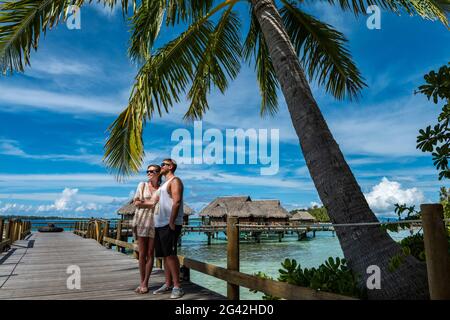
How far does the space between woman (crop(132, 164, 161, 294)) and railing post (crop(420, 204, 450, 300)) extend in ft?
10.7

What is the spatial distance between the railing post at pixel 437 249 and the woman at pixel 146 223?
3274mm

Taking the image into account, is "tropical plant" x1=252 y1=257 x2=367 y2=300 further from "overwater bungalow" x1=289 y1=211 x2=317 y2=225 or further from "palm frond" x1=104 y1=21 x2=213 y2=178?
"overwater bungalow" x1=289 y1=211 x2=317 y2=225

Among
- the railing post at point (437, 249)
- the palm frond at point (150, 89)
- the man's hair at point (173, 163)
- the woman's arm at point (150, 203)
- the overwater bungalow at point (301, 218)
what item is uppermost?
the palm frond at point (150, 89)

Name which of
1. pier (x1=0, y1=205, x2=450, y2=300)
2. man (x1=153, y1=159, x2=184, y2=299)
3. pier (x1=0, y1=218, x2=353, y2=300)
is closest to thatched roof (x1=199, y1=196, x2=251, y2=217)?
pier (x1=0, y1=205, x2=450, y2=300)

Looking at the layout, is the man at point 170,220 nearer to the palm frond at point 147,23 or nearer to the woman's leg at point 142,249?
the woman's leg at point 142,249

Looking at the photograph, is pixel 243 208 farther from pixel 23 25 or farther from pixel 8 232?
pixel 23 25

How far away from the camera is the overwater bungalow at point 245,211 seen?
45.7 meters

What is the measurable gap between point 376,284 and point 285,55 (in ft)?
9.11

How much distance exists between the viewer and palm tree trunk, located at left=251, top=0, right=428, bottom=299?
287 centimetres

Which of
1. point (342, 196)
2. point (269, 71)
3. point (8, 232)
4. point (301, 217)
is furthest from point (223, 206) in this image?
point (342, 196)

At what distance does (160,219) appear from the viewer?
4.28 meters

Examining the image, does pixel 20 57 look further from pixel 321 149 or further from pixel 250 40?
pixel 250 40

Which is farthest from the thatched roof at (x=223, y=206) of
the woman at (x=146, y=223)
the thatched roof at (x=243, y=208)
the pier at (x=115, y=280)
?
the woman at (x=146, y=223)
